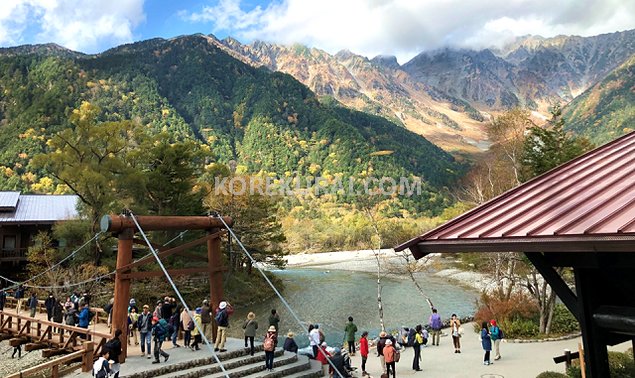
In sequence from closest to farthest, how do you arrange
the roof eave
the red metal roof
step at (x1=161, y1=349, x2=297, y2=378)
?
the roof eave
the red metal roof
step at (x1=161, y1=349, x2=297, y2=378)

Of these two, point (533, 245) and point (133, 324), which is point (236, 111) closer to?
point (133, 324)

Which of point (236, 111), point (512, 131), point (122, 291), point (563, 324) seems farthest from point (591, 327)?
point (236, 111)

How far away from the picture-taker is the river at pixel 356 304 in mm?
27372

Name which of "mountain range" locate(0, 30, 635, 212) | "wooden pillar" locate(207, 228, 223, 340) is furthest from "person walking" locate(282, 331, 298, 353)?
"mountain range" locate(0, 30, 635, 212)

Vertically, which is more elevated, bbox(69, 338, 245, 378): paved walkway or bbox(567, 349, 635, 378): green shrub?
bbox(69, 338, 245, 378): paved walkway

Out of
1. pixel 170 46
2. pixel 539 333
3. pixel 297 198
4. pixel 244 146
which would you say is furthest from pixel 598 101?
pixel 170 46

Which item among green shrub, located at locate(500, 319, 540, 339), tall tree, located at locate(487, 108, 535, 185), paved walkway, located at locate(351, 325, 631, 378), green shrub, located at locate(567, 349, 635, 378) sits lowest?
paved walkway, located at locate(351, 325, 631, 378)

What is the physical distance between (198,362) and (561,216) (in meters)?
10.6

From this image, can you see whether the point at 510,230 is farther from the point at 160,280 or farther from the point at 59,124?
the point at 59,124

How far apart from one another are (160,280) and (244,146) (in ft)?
359

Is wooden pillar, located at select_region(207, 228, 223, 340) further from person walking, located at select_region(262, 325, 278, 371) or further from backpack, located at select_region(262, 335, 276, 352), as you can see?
backpack, located at select_region(262, 335, 276, 352)

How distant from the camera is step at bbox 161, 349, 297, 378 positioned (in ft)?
38.3

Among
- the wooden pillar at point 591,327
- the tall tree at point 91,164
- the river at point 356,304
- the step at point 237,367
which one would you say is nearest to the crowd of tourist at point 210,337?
the step at point 237,367

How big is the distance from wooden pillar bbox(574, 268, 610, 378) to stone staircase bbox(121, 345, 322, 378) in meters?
9.54
